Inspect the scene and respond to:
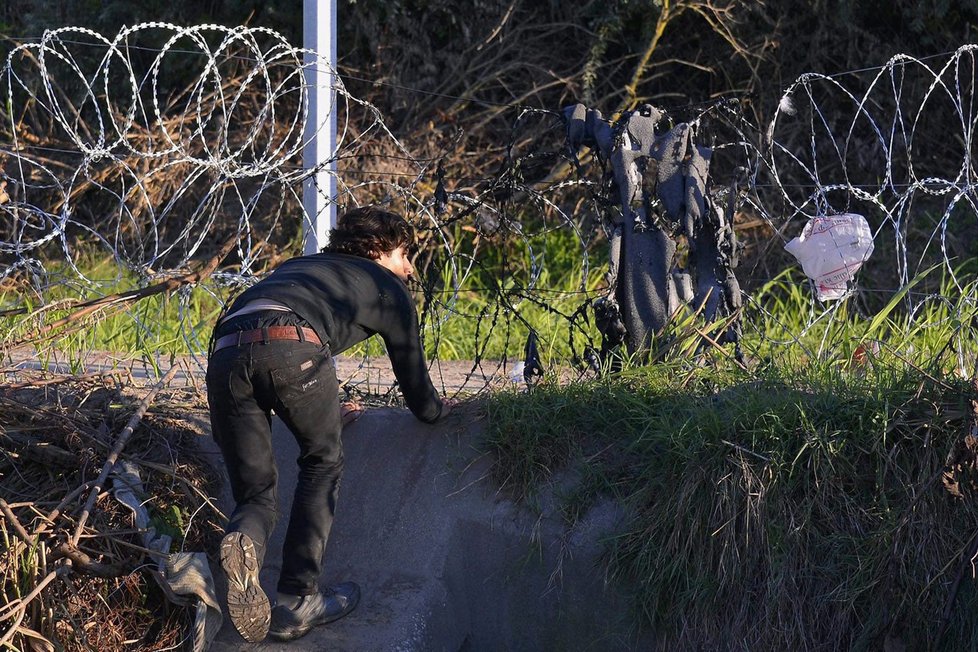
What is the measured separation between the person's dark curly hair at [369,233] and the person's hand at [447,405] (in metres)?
0.64

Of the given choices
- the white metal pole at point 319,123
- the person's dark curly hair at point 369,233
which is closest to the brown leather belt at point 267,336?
the person's dark curly hair at point 369,233

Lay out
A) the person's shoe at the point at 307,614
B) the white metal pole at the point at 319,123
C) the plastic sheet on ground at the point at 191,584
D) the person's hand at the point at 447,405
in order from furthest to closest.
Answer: the white metal pole at the point at 319,123 < the person's hand at the point at 447,405 < the person's shoe at the point at 307,614 < the plastic sheet on ground at the point at 191,584

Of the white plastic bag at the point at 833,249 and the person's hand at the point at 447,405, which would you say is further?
the white plastic bag at the point at 833,249

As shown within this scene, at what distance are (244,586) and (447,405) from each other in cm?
111

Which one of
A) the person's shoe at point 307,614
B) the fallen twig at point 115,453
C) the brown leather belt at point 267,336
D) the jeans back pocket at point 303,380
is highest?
the brown leather belt at point 267,336

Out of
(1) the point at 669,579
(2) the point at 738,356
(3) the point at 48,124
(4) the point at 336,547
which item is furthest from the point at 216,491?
(3) the point at 48,124

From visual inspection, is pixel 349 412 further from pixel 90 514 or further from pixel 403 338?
pixel 90 514

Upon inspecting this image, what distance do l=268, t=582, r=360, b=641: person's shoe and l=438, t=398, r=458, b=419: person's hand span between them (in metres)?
0.74

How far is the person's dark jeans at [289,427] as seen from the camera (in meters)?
3.52

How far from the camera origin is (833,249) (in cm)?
450

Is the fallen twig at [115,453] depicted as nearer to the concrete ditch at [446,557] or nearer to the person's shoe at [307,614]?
the concrete ditch at [446,557]

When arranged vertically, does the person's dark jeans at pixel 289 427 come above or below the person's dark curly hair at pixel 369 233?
below

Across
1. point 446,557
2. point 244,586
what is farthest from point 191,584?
point 446,557

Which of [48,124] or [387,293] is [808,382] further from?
[48,124]
